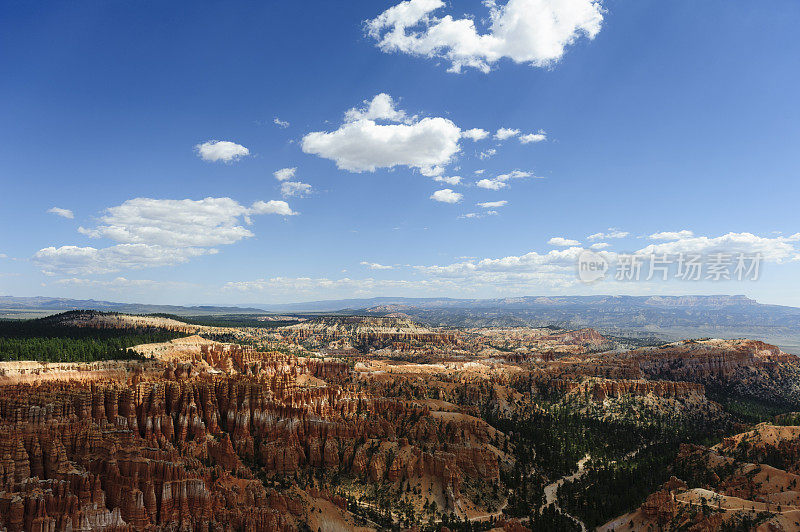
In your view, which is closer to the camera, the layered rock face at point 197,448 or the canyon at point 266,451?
the layered rock face at point 197,448

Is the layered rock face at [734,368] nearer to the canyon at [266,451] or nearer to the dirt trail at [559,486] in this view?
the canyon at [266,451]

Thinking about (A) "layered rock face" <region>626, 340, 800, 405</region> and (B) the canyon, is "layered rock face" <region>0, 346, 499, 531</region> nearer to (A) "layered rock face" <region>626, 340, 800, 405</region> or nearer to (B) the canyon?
(B) the canyon

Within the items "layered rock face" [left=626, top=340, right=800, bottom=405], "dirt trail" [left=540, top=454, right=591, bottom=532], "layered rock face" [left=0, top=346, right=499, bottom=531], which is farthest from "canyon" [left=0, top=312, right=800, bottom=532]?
"layered rock face" [left=626, top=340, right=800, bottom=405]

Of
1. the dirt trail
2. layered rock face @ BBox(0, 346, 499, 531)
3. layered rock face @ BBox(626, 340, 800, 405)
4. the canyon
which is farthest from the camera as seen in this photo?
layered rock face @ BBox(626, 340, 800, 405)

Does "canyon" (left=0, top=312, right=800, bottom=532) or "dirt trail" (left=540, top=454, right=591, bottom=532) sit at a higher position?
"canyon" (left=0, top=312, right=800, bottom=532)

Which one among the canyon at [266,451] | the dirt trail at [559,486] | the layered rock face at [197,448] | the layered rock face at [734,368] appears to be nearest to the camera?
the layered rock face at [197,448]

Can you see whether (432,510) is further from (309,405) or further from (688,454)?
(688,454)

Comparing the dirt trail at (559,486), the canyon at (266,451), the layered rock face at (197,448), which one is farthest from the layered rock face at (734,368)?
the layered rock face at (197,448)

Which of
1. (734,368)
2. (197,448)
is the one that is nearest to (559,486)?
(197,448)

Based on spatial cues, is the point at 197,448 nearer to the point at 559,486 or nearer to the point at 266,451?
the point at 266,451

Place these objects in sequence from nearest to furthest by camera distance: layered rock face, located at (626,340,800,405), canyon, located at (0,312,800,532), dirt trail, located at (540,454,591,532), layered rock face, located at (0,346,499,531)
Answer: layered rock face, located at (0,346,499,531) → canyon, located at (0,312,800,532) → dirt trail, located at (540,454,591,532) → layered rock face, located at (626,340,800,405)

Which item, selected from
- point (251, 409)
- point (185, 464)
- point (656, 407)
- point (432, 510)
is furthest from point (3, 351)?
point (656, 407)

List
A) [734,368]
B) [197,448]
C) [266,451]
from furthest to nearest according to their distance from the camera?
1. [734,368]
2. [266,451]
3. [197,448]

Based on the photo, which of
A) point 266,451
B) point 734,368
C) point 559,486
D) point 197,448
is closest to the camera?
point 197,448
